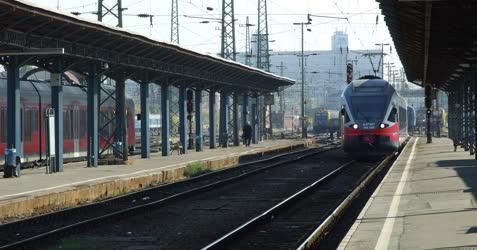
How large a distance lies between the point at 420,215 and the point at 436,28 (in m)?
7.60

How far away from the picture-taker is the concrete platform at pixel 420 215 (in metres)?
11.1

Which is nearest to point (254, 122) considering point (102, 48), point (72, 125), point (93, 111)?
point (72, 125)

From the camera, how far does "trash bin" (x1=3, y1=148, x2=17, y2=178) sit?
24797 millimetres

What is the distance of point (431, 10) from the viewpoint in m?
17.3

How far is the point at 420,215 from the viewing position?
14.4m

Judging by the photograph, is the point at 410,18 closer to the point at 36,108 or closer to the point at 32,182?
the point at 32,182

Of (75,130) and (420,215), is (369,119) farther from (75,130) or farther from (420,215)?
(420,215)

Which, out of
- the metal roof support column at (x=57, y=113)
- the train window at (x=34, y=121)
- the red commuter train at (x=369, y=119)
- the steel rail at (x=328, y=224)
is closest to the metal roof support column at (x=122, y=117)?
the train window at (x=34, y=121)

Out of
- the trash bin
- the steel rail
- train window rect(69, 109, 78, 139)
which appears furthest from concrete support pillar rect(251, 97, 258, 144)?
the steel rail

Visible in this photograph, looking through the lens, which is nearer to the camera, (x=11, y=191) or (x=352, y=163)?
(x=11, y=191)

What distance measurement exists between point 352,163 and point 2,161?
1485cm

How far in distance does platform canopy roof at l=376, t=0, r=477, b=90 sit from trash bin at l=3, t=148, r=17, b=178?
11.5 meters

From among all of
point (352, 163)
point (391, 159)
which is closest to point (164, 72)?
point (352, 163)

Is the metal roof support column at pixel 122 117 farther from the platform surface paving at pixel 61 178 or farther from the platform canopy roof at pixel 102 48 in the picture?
the platform surface paving at pixel 61 178
